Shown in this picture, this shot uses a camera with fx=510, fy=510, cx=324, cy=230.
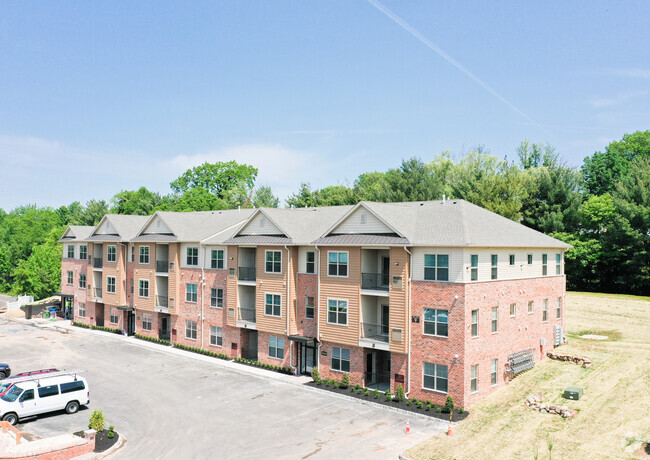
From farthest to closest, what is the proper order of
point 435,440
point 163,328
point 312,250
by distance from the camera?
point 163,328, point 312,250, point 435,440

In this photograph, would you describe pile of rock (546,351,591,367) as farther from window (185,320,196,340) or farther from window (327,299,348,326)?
window (185,320,196,340)

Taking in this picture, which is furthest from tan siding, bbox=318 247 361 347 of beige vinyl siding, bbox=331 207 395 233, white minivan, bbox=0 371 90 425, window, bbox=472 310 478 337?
white minivan, bbox=0 371 90 425

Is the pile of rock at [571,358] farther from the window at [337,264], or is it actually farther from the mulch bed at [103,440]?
the mulch bed at [103,440]

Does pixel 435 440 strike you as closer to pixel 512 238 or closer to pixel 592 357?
pixel 512 238

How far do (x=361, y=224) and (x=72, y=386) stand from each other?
1871cm

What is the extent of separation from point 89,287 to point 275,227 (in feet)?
94.6

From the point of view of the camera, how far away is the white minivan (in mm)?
25719

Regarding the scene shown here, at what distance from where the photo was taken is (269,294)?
3656cm

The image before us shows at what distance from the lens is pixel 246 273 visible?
38719mm

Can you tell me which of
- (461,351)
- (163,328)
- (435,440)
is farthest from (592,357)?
(163,328)

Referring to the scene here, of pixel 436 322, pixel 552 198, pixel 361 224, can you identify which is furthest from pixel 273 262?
pixel 552 198

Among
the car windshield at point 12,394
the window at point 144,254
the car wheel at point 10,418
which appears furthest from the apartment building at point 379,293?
the car wheel at point 10,418

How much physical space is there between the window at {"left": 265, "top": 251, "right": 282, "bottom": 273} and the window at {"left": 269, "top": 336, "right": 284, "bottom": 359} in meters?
4.90

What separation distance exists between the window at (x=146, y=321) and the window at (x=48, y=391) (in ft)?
68.4
